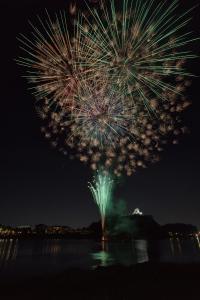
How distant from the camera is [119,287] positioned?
67.3 ft

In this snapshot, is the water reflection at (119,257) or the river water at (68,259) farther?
the water reflection at (119,257)

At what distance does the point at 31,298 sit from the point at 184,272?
1289 cm

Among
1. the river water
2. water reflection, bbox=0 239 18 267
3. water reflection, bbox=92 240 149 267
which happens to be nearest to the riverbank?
the river water

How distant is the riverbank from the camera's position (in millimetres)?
18541

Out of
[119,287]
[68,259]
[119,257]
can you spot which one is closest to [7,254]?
[68,259]

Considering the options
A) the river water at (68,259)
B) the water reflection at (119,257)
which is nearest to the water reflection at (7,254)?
the river water at (68,259)

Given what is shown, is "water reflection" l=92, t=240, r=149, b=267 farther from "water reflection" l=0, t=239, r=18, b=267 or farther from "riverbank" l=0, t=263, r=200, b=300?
"riverbank" l=0, t=263, r=200, b=300

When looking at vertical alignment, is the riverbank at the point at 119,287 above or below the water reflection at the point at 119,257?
below

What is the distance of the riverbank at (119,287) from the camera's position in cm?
1854

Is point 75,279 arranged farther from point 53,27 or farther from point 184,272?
point 53,27

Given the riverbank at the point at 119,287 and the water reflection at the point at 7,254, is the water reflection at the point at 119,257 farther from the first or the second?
the riverbank at the point at 119,287

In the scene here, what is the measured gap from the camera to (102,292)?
766 inches

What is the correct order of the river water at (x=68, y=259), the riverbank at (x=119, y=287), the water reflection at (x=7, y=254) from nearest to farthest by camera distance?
1. the riverbank at (x=119, y=287)
2. the river water at (x=68, y=259)
3. the water reflection at (x=7, y=254)

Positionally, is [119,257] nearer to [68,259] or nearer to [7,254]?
[68,259]
